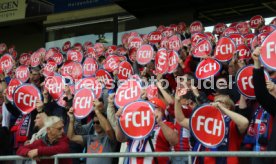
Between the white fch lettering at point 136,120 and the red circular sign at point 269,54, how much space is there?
132 centimetres

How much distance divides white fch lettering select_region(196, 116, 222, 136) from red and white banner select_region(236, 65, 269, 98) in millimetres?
810

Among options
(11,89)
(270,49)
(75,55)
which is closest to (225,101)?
(270,49)

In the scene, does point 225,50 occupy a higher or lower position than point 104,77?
higher

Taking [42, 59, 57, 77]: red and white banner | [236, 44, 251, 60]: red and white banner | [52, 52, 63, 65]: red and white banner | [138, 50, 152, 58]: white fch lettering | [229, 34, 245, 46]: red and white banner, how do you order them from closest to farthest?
[236, 44, 251, 60]: red and white banner
[229, 34, 245, 46]: red and white banner
[138, 50, 152, 58]: white fch lettering
[42, 59, 57, 77]: red and white banner
[52, 52, 63, 65]: red and white banner

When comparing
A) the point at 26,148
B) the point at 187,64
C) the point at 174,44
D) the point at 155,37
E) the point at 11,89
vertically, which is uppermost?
the point at 155,37

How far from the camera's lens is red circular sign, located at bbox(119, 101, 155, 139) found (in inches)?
233

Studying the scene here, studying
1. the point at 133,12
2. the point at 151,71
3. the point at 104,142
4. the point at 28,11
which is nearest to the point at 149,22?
the point at 133,12

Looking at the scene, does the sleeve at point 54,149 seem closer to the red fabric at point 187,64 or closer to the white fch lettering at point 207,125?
the white fch lettering at point 207,125

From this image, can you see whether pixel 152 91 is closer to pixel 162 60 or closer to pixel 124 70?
pixel 162 60

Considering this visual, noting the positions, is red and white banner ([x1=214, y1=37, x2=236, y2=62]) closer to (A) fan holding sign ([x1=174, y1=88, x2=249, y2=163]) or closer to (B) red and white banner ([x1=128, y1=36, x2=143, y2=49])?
(A) fan holding sign ([x1=174, y1=88, x2=249, y2=163])

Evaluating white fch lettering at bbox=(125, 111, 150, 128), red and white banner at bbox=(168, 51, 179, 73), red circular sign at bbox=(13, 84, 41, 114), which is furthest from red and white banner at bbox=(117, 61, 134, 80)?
white fch lettering at bbox=(125, 111, 150, 128)

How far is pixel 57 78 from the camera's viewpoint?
8.62 metres

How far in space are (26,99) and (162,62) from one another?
2.10 metres

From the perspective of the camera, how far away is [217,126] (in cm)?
554
